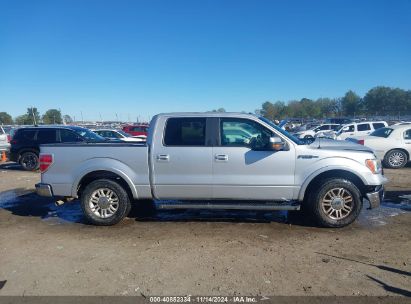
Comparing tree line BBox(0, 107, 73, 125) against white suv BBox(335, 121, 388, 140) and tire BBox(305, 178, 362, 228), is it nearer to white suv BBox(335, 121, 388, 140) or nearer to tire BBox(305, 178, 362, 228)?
white suv BBox(335, 121, 388, 140)

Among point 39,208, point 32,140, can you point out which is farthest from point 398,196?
point 32,140

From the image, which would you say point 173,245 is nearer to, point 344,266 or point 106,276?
point 106,276

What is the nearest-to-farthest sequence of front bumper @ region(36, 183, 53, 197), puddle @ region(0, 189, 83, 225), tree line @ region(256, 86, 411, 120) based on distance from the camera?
front bumper @ region(36, 183, 53, 197), puddle @ region(0, 189, 83, 225), tree line @ region(256, 86, 411, 120)

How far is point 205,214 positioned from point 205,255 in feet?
6.68

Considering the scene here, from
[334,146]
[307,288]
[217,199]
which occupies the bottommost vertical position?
[307,288]

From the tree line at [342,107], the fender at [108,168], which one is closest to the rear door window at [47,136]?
the fender at [108,168]

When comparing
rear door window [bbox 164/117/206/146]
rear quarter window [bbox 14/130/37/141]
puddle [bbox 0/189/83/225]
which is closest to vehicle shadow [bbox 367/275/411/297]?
rear door window [bbox 164/117/206/146]

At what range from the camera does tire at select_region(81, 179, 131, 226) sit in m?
6.00

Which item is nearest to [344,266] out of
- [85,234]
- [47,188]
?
[85,234]

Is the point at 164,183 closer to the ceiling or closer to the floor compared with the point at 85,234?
closer to the ceiling

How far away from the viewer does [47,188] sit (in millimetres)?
6098

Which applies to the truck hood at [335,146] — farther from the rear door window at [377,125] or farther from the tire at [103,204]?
the rear door window at [377,125]

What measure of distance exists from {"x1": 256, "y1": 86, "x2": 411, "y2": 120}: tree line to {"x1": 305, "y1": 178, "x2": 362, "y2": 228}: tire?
67479 mm

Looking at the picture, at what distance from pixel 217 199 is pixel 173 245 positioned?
1156 mm
